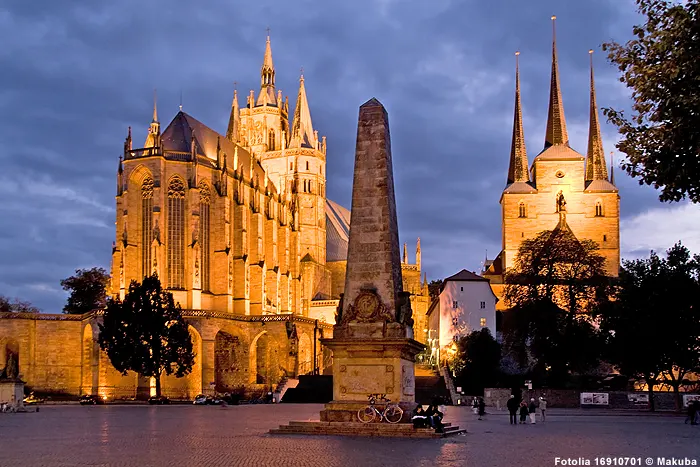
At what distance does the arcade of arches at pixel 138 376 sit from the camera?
227ft

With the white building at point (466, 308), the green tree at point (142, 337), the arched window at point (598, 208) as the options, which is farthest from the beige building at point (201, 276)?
the arched window at point (598, 208)

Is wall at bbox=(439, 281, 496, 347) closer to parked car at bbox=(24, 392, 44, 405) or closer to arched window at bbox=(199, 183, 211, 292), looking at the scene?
arched window at bbox=(199, 183, 211, 292)

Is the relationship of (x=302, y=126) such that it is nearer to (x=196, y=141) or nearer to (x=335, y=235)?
(x=335, y=235)

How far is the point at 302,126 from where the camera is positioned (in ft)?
358

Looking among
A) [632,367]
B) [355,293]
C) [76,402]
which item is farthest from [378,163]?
[76,402]

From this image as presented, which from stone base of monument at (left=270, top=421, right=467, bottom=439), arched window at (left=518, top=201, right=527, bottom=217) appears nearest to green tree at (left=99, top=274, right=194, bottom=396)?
stone base of monument at (left=270, top=421, right=467, bottom=439)

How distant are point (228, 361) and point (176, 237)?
1057 cm

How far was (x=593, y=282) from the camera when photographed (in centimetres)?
6244

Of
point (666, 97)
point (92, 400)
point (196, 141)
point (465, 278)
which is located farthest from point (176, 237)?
point (666, 97)

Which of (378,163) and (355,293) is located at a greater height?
(378,163)

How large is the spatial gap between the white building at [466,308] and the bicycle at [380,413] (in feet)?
194

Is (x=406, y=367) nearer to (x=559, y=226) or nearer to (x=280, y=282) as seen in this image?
(x=280, y=282)

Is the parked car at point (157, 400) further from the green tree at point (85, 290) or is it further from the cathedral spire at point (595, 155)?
Answer: the cathedral spire at point (595, 155)

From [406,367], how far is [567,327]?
119 feet
